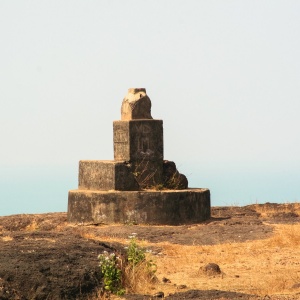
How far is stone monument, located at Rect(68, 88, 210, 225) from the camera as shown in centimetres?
1992

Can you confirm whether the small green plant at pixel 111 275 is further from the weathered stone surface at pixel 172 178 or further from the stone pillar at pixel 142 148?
the weathered stone surface at pixel 172 178

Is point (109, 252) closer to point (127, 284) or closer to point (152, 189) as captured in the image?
point (127, 284)

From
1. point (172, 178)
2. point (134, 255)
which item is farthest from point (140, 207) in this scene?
point (134, 255)

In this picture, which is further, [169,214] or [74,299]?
[169,214]

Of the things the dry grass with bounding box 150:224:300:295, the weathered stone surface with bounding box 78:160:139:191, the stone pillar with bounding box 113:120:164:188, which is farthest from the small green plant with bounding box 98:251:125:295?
the stone pillar with bounding box 113:120:164:188

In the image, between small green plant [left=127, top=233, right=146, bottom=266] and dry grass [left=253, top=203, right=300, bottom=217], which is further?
dry grass [left=253, top=203, right=300, bottom=217]

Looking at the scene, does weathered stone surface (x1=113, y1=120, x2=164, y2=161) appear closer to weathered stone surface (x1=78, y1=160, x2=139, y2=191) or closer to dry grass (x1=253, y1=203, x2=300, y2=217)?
weathered stone surface (x1=78, y1=160, x2=139, y2=191)

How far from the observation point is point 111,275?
10680 mm

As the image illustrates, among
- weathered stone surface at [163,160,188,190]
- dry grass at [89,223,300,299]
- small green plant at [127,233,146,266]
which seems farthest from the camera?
weathered stone surface at [163,160,188,190]

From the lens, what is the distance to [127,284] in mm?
11008

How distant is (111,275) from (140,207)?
9217 mm

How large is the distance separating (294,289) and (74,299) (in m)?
2.86

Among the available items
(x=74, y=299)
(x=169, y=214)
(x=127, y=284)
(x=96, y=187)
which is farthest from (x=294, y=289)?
(x=96, y=187)

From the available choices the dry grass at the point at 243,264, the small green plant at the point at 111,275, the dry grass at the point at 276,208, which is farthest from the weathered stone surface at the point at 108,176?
the small green plant at the point at 111,275
